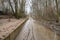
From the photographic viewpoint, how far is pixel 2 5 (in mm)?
7324

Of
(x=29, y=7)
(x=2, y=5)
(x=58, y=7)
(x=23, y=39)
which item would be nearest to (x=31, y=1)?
(x=29, y=7)

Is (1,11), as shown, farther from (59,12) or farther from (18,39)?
(18,39)

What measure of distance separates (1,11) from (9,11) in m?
0.38

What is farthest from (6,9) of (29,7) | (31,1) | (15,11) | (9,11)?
(29,7)

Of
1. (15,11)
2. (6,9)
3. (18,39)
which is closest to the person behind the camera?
(18,39)

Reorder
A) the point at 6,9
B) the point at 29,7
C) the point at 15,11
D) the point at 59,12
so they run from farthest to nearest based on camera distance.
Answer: the point at 29,7 < the point at 6,9 < the point at 15,11 < the point at 59,12

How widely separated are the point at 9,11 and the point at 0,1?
0.65 meters

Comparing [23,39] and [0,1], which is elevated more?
[0,1]

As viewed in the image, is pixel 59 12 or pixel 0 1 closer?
pixel 59 12

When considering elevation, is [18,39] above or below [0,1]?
below

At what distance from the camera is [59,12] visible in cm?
532

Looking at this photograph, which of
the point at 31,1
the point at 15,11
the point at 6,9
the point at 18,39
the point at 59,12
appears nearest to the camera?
the point at 18,39

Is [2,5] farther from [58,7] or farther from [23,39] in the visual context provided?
[23,39]

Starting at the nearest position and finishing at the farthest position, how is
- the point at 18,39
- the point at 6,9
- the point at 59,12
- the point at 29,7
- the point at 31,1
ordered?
the point at 18,39 → the point at 59,12 → the point at 6,9 → the point at 31,1 → the point at 29,7
